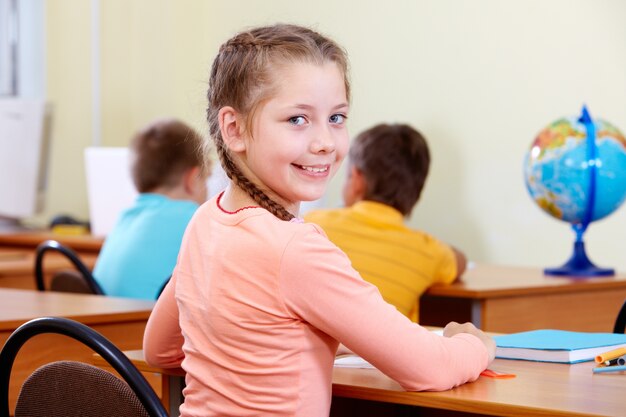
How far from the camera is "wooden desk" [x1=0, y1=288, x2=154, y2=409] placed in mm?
2254

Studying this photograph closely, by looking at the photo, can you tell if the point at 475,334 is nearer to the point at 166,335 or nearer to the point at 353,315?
the point at 353,315

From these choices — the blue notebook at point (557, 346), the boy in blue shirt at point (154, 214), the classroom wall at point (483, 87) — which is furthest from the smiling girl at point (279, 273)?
the classroom wall at point (483, 87)

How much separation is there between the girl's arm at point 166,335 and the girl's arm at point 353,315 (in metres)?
0.32

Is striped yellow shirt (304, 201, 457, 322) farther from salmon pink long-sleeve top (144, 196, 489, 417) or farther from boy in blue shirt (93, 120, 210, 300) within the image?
salmon pink long-sleeve top (144, 196, 489, 417)

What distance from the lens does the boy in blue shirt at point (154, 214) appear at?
10.6 feet

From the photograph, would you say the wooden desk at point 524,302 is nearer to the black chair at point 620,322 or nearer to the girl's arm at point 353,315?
A: the black chair at point 620,322

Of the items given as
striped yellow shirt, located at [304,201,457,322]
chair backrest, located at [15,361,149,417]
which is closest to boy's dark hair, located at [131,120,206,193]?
striped yellow shirt, located at [304,201,457,322]

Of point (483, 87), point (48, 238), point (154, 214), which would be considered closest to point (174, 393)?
point (154, 214)

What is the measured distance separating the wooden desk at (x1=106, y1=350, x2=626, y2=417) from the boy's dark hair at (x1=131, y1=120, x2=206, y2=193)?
1.82m

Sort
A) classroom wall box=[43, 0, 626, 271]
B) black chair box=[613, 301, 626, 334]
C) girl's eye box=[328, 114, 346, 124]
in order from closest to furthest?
girl's eye box=[328, 114, 346, 124] < black chair box=[613, 301, 626, 334] < classroom wall box=[43, 0, 626, 271]

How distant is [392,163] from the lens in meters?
2.99

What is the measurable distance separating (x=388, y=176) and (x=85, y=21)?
9.09ft

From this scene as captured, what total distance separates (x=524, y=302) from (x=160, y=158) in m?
1.23

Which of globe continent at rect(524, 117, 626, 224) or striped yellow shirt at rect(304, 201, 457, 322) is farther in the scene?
globe continent at rect(524, 117, 626, 224)
